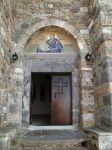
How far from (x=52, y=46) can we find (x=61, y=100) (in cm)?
151

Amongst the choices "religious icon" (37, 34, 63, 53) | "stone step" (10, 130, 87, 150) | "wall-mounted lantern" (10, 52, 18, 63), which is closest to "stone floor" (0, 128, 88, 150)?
"stone step" (10, 130, 87, 150)

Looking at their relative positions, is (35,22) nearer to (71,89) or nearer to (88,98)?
(71,89)

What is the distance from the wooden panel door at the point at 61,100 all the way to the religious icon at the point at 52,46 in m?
0.73

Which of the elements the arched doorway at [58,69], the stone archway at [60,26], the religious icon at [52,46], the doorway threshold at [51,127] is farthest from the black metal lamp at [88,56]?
the doorway threshold at [51,127]

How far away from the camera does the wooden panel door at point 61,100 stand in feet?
16.5

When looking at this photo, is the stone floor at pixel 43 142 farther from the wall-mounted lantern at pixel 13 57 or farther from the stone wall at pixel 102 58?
the wall-mounted lantern at pixel 13 57

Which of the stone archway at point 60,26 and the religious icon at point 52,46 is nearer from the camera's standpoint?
the stone archway at point 60,26

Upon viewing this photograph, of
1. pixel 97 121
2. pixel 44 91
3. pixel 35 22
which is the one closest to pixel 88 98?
pixel 97 121

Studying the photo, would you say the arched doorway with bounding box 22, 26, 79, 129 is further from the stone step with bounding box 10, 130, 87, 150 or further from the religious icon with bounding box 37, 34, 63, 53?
the stone step with bounding box 10, 130, 87, 150

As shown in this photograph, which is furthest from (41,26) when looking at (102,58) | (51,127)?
(51,127)

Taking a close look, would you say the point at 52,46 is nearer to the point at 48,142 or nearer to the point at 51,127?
the point at 51,127

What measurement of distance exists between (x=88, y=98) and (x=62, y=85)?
2.94 feet

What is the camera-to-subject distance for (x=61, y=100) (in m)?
5.15

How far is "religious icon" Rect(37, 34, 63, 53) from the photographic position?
5.19 meters
